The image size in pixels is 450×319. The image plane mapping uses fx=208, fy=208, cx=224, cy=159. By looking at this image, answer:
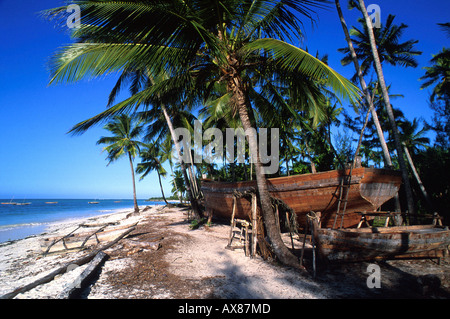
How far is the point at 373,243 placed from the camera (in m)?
4.79

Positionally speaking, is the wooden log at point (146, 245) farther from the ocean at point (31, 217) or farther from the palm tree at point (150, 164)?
the palm tree at point (150, 164)

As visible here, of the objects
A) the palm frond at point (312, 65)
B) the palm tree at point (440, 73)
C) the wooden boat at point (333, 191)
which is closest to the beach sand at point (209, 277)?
the wooden boat at point (333, 191)

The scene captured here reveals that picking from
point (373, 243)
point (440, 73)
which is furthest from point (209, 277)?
point (440, 73)

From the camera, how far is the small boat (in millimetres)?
4801

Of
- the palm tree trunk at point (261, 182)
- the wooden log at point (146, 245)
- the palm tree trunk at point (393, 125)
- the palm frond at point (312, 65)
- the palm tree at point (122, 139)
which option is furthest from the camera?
the palm tree at point (122, 139)

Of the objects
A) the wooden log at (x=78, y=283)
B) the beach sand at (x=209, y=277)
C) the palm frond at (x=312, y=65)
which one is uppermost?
the palm frond at (x=312, y=65)

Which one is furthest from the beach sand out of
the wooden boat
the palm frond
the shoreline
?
the shoreline

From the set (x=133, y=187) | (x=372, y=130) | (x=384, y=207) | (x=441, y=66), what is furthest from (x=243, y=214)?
(x=441, y=66)

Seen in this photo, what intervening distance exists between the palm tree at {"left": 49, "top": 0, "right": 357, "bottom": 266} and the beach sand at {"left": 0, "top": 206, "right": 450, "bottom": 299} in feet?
3.10

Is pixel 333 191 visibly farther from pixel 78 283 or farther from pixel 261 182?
pixel 78 283

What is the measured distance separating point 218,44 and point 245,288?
5301 mm

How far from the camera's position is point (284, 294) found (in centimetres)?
388

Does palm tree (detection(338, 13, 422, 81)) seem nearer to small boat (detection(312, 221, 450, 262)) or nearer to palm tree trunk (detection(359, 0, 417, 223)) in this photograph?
palm tree trunk (detection(359, 0, 417, 223))

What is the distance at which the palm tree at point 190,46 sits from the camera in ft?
12.5
